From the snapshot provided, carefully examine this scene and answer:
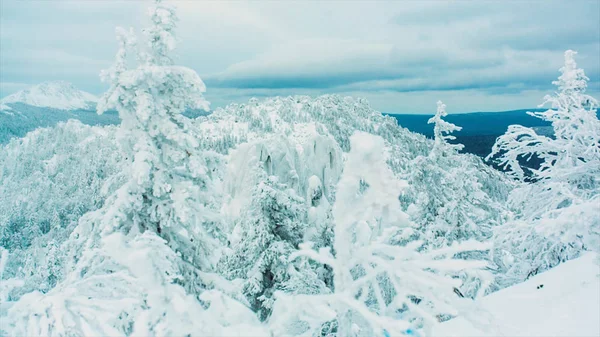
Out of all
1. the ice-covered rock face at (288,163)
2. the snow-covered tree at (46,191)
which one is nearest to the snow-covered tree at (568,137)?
the snow-covered tree at (46,191)

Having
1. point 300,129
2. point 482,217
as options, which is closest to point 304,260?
point 482,217

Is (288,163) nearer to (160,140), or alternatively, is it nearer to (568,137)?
(568,137)

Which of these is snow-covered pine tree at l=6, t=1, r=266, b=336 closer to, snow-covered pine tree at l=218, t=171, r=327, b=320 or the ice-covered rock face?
snow-covered pine tree at l=218, t=171, r=327, b=320

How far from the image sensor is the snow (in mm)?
6035

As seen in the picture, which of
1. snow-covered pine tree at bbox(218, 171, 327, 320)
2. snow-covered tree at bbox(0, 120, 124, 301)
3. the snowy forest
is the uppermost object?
the snowy forest

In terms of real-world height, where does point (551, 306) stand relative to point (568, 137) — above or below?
below

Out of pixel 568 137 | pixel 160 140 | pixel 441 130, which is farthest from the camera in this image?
pixel 441 130

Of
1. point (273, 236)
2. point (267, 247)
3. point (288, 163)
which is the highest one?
point (273, 236)

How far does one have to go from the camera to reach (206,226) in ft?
28.0

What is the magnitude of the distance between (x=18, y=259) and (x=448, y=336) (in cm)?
6690

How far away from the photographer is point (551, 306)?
23.3 feet

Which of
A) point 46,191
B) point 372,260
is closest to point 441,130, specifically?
point 372,260

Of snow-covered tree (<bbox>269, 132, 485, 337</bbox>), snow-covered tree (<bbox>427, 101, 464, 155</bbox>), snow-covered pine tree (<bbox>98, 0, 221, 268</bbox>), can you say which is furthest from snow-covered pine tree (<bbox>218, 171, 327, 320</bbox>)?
snow-covered tree (<bbox>269, 132, 485, 337</bbox>)

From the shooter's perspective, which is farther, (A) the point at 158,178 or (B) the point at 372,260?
(A) the point at 158,178
